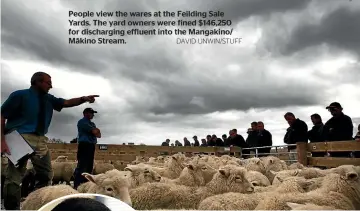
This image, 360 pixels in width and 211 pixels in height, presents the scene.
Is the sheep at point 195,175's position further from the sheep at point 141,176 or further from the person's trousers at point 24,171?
the person's trousers at point 24,171

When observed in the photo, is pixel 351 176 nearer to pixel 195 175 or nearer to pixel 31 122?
pixel 195 175

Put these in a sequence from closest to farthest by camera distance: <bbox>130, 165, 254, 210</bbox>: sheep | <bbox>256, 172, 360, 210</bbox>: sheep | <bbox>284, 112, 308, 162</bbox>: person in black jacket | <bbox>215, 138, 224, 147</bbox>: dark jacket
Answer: <bbox>256, 172, 360, 210</bbox>: sheep, <bbox>130, 165, 254, 210</bbox>: sheep, <bbox>284, 112, 308, 162</bbox>: person in black jacket, <bbox>215, 138, 224, 147</bbox>: dark jacket

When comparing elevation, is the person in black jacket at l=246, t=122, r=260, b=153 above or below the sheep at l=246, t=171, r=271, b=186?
above

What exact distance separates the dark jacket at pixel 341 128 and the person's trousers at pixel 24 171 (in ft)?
16.2

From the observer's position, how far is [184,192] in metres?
5.57

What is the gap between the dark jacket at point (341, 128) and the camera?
704 cm

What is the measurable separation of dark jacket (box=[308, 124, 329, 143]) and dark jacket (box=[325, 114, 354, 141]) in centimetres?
56

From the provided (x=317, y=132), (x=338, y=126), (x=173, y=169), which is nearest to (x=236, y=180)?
(x=173, y=169)

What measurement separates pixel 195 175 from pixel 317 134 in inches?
136

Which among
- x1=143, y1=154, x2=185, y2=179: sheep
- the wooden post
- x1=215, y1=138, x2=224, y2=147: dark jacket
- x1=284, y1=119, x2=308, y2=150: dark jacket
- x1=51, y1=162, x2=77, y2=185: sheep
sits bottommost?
x1=51, y1=162, x2=77, y2=185: sheep

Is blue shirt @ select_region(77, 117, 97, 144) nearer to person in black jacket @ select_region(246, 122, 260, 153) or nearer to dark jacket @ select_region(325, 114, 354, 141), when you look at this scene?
dark jacket @ select_region(325, 114, 354, 141)

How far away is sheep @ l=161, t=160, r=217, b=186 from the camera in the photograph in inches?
250

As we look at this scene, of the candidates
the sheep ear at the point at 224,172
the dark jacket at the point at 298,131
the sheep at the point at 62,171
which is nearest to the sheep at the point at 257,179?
the sheep ear at the point at 224,172

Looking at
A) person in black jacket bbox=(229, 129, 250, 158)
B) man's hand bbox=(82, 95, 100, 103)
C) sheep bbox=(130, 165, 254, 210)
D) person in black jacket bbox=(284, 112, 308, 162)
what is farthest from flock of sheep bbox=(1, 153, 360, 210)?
person in black jacket bbox=(229, 129, 250, 158)
